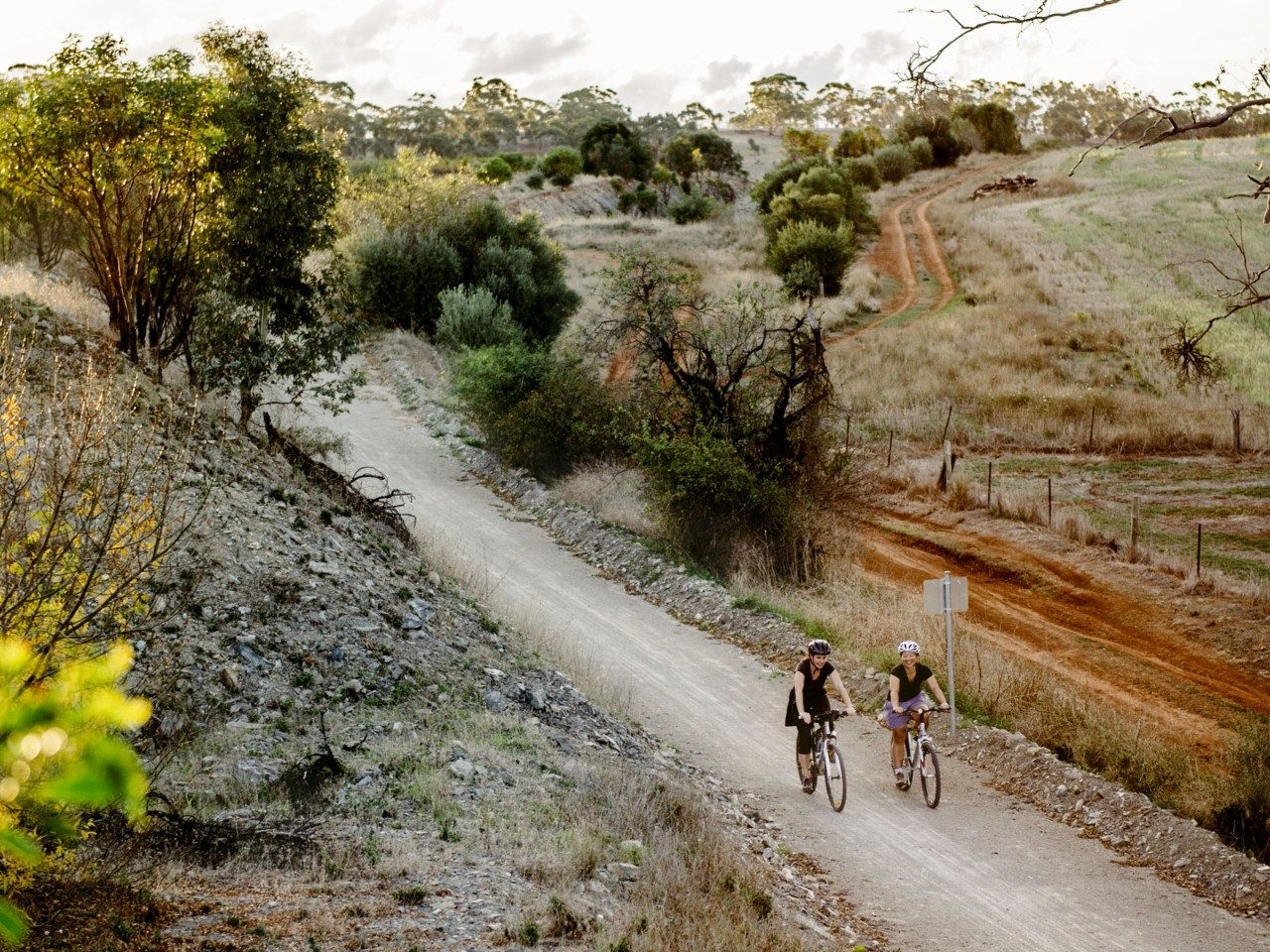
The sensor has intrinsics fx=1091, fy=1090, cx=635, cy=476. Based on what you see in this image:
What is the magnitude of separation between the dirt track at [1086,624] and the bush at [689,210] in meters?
59.3

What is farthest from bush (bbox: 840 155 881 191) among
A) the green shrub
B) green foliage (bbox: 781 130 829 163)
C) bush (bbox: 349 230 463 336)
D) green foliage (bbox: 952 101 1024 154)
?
bush (bbox: 349 230 463 336)

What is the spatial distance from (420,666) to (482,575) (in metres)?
7.91

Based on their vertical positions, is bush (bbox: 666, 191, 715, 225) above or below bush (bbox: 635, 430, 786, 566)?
above

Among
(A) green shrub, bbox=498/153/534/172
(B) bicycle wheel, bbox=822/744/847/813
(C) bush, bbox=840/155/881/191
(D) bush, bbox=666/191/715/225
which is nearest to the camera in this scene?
(B) bicycle wheel, bbox=822/744/847/813

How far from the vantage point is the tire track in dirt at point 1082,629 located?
16438mm

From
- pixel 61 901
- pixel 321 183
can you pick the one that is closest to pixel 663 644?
pixel 321 183

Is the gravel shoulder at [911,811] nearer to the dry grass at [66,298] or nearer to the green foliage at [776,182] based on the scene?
the dry grass at [66,298]

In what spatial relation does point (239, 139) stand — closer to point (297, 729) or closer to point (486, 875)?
point (297, 729)

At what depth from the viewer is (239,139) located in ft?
64.7

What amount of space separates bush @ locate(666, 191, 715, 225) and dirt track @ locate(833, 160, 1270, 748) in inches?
2334

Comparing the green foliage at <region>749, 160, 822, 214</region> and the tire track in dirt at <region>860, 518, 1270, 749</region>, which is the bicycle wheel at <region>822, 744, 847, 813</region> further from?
the green foliage at <region>749, 160, 822, 214</region>

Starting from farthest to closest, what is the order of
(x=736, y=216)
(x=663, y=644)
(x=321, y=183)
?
(x=736, y=216)
(x=321, y=183)
(x=663, y=644)

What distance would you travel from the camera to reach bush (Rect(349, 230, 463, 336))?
4447 cm

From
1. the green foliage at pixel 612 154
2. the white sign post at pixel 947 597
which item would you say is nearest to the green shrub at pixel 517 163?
the green foliage at pixel 612 154
